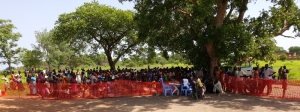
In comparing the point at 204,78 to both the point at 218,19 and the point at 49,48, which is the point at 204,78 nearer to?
the point at 218,19

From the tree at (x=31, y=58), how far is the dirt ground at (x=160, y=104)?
95.8ft

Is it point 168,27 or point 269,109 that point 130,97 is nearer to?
point 168,27

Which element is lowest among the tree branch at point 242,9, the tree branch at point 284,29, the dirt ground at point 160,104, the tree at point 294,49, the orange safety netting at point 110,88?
the dirt ground at point 160,104

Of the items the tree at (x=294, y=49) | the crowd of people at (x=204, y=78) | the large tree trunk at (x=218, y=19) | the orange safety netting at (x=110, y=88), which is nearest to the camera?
the crowd of people at (x=204, y=78)

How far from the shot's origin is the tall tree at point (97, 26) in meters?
25.9

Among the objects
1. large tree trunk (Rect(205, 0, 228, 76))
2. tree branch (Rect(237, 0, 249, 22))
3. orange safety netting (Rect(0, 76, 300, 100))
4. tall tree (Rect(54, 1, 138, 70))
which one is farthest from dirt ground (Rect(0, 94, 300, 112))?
tall tree (Rect(54, 1, 138, 70))

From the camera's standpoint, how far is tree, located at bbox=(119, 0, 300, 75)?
46.6 feet

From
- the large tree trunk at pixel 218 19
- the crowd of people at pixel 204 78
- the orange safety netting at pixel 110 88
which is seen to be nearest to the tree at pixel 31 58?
the crowd of people at pixel 204 78

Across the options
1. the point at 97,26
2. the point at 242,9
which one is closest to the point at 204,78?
the point at 242,9

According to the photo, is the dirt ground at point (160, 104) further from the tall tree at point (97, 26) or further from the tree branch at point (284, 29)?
the tall tree at point (97, 26)

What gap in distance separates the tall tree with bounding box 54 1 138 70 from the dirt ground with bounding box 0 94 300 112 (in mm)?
11977

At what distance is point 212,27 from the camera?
1479cm

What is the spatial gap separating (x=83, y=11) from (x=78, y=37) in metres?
2.69

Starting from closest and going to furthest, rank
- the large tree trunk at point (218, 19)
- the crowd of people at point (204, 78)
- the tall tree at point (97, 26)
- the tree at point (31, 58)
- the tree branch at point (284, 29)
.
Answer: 1. the crowd of people at point (204, 78)
2. the large tree trunk at point (218, 19)
3. the tree branch at point (284, 29)
4. the tall tree at point (97, 26)
5. the tree at point (31, 58)
